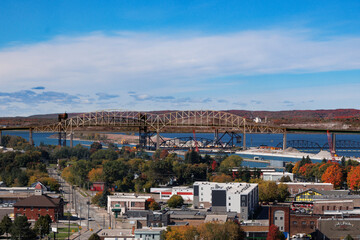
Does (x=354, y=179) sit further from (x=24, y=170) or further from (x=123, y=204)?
(x=24, y=170)

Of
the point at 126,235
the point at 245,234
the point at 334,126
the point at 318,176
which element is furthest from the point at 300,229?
the point at 334,126

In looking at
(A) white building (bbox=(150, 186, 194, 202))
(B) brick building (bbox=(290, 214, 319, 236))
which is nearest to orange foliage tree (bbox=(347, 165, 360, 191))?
(A) white building (bbox=(150, 186, 194, 202))

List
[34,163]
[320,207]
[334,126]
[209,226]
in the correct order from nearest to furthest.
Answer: [209,226], [320,207], [34,163], [334,126]

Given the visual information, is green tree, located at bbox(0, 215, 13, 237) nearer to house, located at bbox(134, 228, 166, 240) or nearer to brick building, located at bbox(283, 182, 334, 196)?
house, located at bbox(134, 228, 166, 240)

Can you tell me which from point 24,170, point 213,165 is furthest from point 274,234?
point 24,170

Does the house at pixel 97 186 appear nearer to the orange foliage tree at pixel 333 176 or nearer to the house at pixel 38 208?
the house at pixel 38 208

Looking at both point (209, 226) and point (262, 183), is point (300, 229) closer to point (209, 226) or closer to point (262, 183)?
point (209, 226)
